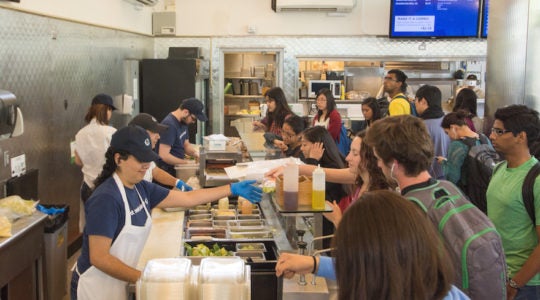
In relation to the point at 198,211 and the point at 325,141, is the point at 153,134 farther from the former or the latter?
the point at 325,141

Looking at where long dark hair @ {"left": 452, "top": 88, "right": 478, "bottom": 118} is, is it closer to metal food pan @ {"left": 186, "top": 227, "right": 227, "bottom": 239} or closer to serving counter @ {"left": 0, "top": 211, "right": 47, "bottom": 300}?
metal food pan @ {"left": 186, "top": 227, "right": 227, "bottom": 239}

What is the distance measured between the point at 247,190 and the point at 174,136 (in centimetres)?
287

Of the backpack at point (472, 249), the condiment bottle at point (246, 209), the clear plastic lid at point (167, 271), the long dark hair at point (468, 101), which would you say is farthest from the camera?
the long dark hair at point (468, 101)

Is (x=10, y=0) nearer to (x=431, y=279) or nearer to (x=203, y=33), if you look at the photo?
(x=431, y=279)

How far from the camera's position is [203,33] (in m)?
10.9

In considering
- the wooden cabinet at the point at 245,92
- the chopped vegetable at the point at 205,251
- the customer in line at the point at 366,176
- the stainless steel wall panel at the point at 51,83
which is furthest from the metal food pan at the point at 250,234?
the wooden cabinet at the point at 245,92

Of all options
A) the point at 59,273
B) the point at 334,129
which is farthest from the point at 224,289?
the point at 334,129

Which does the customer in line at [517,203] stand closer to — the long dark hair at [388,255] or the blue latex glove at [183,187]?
the long dark hair at [388,255]

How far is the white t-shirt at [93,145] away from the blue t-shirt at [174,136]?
0.63 meters

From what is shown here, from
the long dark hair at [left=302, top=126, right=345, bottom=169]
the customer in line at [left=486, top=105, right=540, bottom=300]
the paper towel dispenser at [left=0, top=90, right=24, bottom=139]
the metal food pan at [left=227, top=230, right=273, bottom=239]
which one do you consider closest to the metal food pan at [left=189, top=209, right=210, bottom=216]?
the metal food pan at [left=227, top=230, right=273, bottom=239]

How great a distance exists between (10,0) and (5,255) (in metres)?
2.35

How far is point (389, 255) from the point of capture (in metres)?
1.41

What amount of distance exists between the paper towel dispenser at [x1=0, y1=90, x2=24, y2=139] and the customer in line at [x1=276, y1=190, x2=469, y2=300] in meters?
2.98

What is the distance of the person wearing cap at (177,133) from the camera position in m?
5.95
